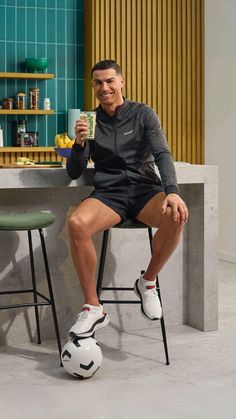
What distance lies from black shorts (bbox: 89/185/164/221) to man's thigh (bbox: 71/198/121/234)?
0.14 feet

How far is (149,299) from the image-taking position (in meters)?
3.78

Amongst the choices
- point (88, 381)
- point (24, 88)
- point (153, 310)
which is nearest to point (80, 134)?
point (153, 310)

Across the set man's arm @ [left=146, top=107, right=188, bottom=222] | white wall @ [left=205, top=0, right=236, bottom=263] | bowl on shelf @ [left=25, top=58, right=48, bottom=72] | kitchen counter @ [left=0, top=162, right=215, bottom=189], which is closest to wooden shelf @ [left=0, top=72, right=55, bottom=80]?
bowl on shelf @ [left=25, top=58, right=48, bottom=72]

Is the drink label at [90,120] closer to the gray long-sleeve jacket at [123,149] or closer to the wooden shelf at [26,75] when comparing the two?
the gray long-sleeve jacket at [123,149]

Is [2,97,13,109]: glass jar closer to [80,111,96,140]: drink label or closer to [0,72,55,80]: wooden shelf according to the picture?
[0,72,55,80]: wooden shelf

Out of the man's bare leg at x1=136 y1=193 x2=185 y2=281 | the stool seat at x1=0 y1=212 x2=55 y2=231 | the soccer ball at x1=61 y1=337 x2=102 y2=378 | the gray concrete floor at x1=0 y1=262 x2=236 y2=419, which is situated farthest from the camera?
the man's bare leg at x1=136 y1=193 x2=185 y2=281

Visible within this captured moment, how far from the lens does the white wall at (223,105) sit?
7.11 m

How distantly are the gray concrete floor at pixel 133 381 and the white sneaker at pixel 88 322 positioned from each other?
223 millimetres

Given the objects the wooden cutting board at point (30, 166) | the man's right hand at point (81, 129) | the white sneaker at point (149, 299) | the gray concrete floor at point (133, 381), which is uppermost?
the man's right hand at point (81, 129)

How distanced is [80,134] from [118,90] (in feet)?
1.39

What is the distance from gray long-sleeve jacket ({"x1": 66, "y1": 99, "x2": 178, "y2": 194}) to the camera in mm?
3879

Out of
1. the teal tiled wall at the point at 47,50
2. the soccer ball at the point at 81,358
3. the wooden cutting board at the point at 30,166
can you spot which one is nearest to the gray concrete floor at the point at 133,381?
the soccer ball at the point at 81,358

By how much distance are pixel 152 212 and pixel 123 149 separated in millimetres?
384

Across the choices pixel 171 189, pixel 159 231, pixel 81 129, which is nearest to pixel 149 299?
pixel 159 231
